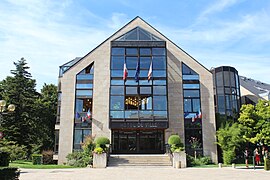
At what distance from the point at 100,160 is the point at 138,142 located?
620cm

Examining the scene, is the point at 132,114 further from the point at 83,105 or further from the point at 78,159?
the point at 78,159

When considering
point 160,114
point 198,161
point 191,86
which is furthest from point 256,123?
point 160,114

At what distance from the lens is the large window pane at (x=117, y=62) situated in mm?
26250

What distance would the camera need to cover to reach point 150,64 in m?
26.2

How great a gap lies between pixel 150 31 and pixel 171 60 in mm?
3966

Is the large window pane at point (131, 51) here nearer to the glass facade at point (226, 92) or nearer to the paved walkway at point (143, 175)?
the glass facade at point (226, 92)

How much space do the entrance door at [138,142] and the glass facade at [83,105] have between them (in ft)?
9.83

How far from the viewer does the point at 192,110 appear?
26594 millimetres

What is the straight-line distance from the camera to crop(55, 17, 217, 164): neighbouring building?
2542cm

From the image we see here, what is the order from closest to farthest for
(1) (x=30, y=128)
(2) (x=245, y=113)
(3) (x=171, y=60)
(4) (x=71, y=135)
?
(2) (x=245, y=113) → (4) (x=71, y=135) → (3) (x=171, y=60) → (1) (x=30, y=128)


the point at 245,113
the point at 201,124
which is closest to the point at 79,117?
the point at 201,124

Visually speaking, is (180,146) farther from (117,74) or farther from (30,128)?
Result: (30,128)

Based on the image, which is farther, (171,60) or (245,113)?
(171,60)

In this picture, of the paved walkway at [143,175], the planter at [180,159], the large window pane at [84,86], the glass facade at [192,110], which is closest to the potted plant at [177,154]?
the planter at [180,159]
